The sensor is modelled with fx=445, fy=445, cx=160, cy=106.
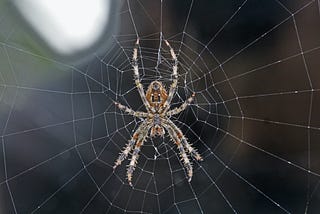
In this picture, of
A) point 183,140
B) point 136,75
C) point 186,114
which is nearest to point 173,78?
point 136,75

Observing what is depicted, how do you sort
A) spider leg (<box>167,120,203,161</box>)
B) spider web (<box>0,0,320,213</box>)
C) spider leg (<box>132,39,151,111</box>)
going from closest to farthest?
spider leg (<box>132,39,151,111</box>)
spider leg (<box>167,120,203,161</box>)
spider web (<box>0,0,320,213</box>)

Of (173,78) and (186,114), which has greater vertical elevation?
(173,78)

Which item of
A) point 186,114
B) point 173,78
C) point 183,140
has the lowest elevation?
point 183,140

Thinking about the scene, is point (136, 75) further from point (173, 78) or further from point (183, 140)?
point (183, 140)

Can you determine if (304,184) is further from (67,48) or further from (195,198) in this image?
(67,48)

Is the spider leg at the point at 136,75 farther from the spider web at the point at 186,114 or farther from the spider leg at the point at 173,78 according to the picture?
the spider web at the point at 186,114

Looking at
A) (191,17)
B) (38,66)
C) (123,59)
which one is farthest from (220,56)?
(38,66)

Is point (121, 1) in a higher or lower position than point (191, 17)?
higher

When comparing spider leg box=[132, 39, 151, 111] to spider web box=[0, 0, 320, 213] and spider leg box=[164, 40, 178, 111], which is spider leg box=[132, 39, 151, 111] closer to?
spider leg box=[164, 40, 178, 111]

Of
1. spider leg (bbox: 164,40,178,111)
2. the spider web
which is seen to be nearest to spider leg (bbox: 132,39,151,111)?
spider leg (bbox: 164,40,178,111)
